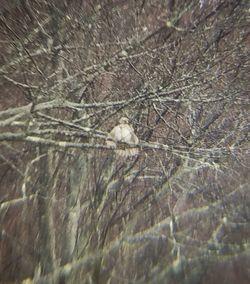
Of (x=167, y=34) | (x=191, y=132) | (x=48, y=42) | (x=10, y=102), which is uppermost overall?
(x=167, y=34)

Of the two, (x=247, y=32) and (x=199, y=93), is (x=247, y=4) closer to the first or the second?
(x=247, y=32)

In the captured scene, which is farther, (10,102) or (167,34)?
(10,102)

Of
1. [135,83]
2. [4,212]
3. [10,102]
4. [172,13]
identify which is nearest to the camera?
[172,13]

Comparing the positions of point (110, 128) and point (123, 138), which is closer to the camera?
point (123, 138)

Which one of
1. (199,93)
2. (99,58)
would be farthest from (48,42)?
(199,93)

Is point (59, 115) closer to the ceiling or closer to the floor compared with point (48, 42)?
closer to the floor

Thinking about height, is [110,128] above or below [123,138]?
above

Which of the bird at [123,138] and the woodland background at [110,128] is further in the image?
the woodland background at [110,128]

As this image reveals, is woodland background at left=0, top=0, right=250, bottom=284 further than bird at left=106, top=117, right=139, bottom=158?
Yes
